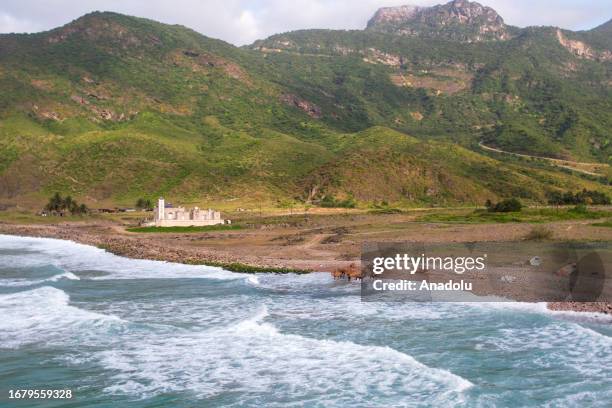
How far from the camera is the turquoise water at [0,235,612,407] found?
1475cm

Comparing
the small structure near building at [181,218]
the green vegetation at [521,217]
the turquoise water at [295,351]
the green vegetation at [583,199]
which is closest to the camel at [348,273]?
the turquoise water at [295,351]

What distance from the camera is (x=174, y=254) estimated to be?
45969mm

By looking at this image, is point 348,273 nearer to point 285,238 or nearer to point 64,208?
point 285,238

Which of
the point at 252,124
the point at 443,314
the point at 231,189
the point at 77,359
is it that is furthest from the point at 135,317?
the point at 252,124

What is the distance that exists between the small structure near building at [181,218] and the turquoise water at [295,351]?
4448 centimetres

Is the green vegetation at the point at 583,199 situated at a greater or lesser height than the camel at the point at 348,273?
greater

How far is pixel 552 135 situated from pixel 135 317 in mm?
198897

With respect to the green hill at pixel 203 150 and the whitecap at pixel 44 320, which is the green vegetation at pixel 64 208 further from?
the whitecap at pixel 44 320

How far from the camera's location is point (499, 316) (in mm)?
21609

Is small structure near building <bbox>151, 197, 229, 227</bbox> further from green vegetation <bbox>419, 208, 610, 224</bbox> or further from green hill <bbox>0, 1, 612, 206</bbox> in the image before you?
green hill <bbox>0, 1, 612, 206</bbox>

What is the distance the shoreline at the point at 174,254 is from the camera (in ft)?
73.2

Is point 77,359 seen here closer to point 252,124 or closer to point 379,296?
point 379,296

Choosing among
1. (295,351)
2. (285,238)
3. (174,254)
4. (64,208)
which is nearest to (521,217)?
(285,238)

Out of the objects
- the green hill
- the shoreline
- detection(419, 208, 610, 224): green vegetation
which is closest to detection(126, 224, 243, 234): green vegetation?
the shoreline
